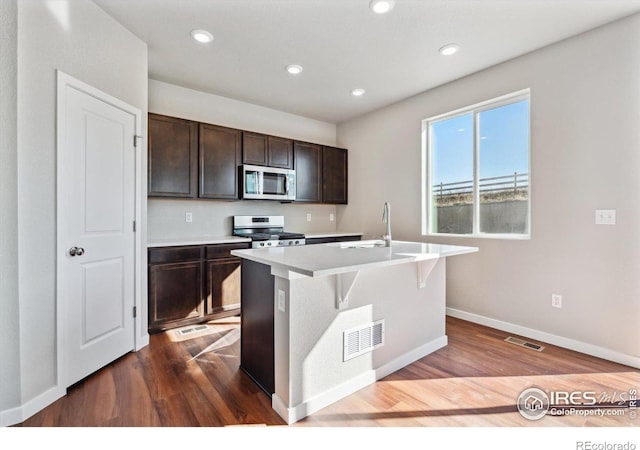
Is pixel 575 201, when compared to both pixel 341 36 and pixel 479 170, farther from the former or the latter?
pixel 341 36

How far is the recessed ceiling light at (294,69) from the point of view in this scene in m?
3.18

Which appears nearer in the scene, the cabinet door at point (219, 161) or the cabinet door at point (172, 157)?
the cabinet door at point (172, 157)

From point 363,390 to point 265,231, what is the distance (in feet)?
9.02

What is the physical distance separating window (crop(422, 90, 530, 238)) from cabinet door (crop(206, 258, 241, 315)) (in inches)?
93.8

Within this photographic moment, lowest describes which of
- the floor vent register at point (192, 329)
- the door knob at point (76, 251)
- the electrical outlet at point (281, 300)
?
the floor vent register at point (192, 329)

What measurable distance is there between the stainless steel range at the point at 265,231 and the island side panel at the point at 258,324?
1542mm

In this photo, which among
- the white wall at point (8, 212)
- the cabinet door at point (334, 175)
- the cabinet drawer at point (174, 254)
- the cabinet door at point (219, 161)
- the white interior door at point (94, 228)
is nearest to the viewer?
the white wall at point (8, 212)

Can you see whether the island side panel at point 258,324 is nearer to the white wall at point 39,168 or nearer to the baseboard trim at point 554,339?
the white wall at point 39,168

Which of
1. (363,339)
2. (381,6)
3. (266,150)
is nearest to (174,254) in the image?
(266,150)

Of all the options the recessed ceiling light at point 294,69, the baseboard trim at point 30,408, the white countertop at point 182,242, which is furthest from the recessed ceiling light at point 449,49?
the baseboard trim at point 30,408

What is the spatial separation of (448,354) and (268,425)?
1626 millimetres

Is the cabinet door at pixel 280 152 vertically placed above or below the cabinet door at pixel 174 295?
above

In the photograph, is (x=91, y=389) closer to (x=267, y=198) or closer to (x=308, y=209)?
(x=267, y=198)
